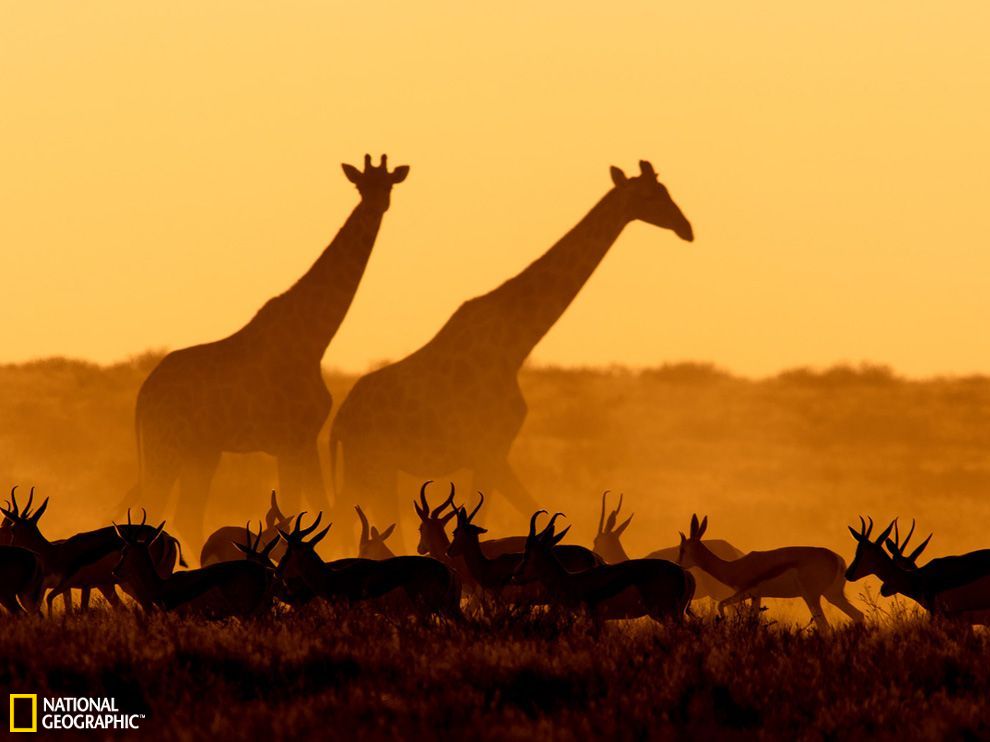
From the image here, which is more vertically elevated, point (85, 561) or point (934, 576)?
point (85, 561)

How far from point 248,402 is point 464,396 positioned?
9.08ft

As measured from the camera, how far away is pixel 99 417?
127 ft

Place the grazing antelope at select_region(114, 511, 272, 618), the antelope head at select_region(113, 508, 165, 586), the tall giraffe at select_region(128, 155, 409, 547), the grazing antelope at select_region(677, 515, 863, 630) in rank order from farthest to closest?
the tall giraffe at select_region(128, 155, 409, 547) → the grazing antelope at select_region(677, 515, 863, 630) → the antelope head at select_region(113, 508, 165, 586) → the grazing antelope at select_region(114, 511, 272, 618)

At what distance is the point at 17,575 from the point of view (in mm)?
14078

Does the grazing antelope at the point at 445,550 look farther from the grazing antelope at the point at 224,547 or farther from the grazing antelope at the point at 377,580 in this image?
the grazing antelope at the point at 224,547

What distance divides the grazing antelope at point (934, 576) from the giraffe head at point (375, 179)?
13161mm

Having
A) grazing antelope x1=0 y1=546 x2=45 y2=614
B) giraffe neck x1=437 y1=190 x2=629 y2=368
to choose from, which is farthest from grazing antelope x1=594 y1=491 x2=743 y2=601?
giraffe neck x1=437 y1=190 x2=629 y2=368

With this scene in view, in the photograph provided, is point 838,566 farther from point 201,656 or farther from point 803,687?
point 201,656

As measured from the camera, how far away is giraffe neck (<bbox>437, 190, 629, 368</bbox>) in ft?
84.8

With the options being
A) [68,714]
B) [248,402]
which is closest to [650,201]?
[248,402]

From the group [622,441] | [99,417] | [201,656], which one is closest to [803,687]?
[201,656]

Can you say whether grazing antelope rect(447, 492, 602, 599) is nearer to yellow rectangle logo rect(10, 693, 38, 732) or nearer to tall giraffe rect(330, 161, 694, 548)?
yellow rectangle logo rect(10, 693, 38, 732)

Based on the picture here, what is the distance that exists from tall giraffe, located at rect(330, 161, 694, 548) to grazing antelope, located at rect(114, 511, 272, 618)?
10.6 metres

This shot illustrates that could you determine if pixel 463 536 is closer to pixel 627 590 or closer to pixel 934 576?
pixel 627 590
